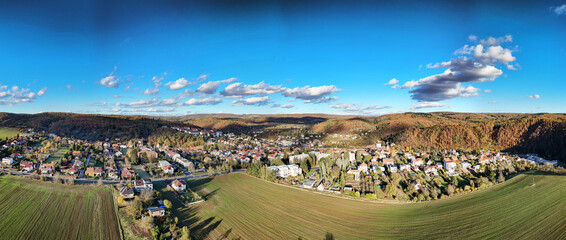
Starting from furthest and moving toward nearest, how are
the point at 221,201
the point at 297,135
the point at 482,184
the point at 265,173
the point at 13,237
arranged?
the point at 297,135, the point at 265,173, the point at 482,184, the point at 221,201, the point at 13,237

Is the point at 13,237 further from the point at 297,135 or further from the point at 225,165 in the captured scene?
the point at 297,135

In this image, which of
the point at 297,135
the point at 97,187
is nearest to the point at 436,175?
the point at 97,187

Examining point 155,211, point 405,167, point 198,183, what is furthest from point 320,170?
point 155,211

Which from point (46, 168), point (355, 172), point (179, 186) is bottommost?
point (179, 186)

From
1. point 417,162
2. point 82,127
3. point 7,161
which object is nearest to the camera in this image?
point 7,161

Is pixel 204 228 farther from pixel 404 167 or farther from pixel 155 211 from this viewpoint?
pixel 404 167

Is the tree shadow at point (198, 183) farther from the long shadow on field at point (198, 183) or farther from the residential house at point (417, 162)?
the residential house at point (417, 162)

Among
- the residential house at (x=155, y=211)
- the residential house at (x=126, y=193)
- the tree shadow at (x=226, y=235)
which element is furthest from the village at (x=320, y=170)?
the tree shadow at (x=226, y=235)
